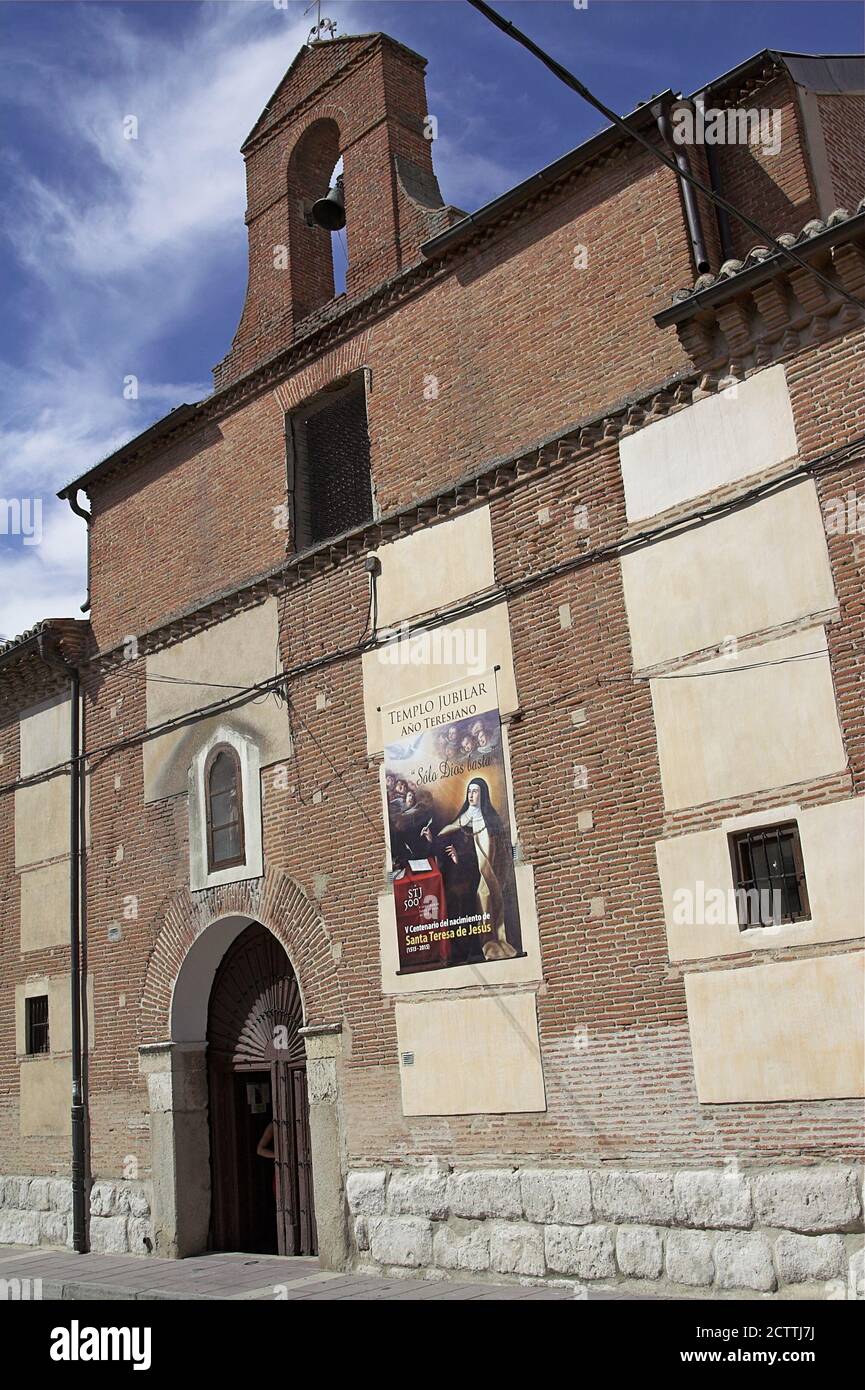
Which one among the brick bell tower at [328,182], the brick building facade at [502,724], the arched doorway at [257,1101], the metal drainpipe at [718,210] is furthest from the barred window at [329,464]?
the arched doorway at [257,1101]

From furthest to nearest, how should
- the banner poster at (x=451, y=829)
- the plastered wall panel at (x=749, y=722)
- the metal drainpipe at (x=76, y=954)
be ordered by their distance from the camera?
the metal drainpipe at (x=76, y=954) → the banner poster at (x=451, y=829) → the plastered wall panel at (x=749, y=722)

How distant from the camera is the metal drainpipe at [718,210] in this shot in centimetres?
1084

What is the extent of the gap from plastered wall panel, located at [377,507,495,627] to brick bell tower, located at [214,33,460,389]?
9.94ft

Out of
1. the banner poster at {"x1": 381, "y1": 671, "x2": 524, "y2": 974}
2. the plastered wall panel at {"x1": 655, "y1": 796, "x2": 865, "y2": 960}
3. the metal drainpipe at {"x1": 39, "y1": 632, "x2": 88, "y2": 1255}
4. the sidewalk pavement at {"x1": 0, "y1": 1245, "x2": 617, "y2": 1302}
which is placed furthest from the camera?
the metal drainpipe at {"x1": 39, "y1": 632, "x2": 88, "y2": 1255}

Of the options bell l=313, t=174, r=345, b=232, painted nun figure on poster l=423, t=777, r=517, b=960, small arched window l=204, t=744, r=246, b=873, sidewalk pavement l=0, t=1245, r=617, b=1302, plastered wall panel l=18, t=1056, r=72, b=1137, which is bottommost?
sidewalk pavement l=0, t=1245, r=617, b=1302

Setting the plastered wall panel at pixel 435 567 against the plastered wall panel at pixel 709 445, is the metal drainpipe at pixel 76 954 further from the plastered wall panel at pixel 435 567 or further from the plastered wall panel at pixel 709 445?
the plastered wall panel at pixel 709 445

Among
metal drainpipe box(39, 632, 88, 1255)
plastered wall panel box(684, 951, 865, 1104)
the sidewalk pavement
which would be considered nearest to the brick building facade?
plastered wall panel box(684, 951, 865, 1104)

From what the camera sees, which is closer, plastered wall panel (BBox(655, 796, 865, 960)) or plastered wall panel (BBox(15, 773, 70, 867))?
plastered wall panel (BBox(655, 796, 865, 960))

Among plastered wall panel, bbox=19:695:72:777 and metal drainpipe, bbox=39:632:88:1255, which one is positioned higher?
plastered wall panel, bbox=19:695:72:777

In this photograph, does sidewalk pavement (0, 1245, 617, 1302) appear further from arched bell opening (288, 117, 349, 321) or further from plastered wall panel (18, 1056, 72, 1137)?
arched bell opening (288, 117, 349, 321)

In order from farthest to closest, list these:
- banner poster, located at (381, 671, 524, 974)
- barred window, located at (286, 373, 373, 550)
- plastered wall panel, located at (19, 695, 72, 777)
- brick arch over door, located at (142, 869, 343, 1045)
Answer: plastered wall panel, located at (19, 695, 72, 777)
barred window, located at (286, 373, 373, 550)
brick arch over door, located at (142, 869, 343, 1045)
banner poster, located at (381, 671, 524, 974)

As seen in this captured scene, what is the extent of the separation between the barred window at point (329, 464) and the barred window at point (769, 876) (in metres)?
5.58

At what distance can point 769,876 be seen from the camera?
9.30 m

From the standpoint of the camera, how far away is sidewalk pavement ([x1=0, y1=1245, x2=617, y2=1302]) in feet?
33.4
